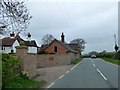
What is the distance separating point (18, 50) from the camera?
2081cm

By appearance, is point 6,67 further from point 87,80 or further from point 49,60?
point 49,60

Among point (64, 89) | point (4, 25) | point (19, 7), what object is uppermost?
point (19, 7)

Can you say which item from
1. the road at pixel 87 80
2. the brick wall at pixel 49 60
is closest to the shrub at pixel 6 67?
the road at pixel 87 80

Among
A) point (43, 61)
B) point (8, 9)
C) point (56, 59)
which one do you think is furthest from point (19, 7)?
point (56, 59)

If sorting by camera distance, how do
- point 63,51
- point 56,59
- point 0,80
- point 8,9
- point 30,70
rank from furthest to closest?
1. point 63,51
2. point 56,59
3. point 30,70
4. point 8,9
5. point 0,80

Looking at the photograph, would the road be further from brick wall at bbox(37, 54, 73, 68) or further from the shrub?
brick wall at bbox(37, 54, 73, 68)

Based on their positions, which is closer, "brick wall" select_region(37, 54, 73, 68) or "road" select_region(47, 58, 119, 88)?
"road" select_region(47, 58, 119, 88)

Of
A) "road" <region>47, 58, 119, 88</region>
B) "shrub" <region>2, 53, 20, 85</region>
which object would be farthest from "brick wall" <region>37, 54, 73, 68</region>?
"shrub" <region>2, 53, 20, 85</region>

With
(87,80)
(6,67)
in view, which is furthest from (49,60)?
(6,67)

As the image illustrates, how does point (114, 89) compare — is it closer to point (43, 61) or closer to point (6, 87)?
point (6, 87)

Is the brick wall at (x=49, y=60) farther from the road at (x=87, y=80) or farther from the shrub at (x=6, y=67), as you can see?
the shrub at (x=6, y=67)

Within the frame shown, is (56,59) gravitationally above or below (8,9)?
below

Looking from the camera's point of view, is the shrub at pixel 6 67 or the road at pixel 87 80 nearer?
the shrub at pixel 6 67

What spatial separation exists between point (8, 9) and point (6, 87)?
4.11 m
